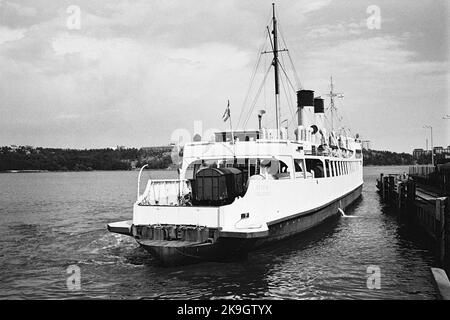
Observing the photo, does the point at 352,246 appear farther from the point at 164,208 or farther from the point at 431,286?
the point at 164,208

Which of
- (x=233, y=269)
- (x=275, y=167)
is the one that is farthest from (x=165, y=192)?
(x=275, y=167)

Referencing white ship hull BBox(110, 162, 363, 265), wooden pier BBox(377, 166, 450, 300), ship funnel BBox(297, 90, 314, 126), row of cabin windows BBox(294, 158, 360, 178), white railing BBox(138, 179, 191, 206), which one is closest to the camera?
wooden pier BBox(377, 166, 450, 300)

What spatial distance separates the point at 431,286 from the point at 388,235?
9.03 metres

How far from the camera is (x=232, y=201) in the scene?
1584 centimetres

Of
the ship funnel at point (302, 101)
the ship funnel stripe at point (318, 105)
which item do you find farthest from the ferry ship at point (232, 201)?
the ship funnel stripe at point (318, 105)

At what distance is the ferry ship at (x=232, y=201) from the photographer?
13.3 metres

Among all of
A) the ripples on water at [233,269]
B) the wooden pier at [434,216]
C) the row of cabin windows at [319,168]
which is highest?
the row of cabin windows at [319,168]

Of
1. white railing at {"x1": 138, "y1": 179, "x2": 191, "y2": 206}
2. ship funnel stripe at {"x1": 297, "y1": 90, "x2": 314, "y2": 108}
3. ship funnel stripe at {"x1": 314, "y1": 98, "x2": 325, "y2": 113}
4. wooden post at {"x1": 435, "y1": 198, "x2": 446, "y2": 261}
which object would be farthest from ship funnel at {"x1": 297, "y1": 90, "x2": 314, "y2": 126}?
wooden post at {"x1": 435, "y1": 198, "x2": 446, "y2": 261}

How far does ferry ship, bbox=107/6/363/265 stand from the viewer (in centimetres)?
1328

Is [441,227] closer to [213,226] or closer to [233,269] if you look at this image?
[233,269]

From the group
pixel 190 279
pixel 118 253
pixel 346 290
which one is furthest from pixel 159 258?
pixel 346 290

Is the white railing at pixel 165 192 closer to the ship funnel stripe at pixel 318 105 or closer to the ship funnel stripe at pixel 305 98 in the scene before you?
the ship funnel stripe at pixel 305 98

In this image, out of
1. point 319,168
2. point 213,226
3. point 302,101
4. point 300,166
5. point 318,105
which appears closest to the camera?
point 213,226

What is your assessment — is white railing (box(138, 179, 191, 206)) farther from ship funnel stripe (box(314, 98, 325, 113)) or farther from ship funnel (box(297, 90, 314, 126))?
ship funnel stripe (box(314, 98, 325, 113))
